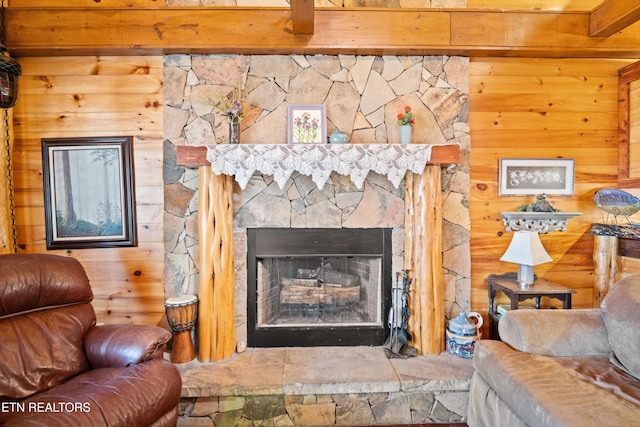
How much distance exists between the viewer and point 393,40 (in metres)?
2.52

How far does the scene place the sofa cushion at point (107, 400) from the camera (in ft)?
4.44

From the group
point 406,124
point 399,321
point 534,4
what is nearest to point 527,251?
point 399,321

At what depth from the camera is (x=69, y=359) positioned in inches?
69.4

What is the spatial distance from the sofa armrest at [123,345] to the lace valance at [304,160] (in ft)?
3.43

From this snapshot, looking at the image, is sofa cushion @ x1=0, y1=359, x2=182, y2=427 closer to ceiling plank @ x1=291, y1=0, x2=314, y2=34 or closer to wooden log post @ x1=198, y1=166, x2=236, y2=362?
wooden log post @ x1=198, y1=166, x2=236, y2=362

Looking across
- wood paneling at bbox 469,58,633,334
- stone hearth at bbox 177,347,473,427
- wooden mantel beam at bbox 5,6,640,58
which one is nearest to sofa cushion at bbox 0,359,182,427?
stone hearth at bbox 177,347,473,427

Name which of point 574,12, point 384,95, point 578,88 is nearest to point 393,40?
point 384,95

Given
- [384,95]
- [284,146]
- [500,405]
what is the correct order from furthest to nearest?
[384,95] < [284,146] < [500,405]

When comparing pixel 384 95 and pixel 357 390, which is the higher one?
pixel 384 95

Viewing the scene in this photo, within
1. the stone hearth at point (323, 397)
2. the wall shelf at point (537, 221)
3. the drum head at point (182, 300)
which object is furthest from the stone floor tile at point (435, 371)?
the drum head at point (182, 300)

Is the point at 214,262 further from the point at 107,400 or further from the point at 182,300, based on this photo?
the point at 107,400

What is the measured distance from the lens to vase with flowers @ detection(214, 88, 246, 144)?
2.45 metres

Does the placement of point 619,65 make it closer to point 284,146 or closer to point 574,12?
point 574,12

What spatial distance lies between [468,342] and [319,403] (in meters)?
1.13
